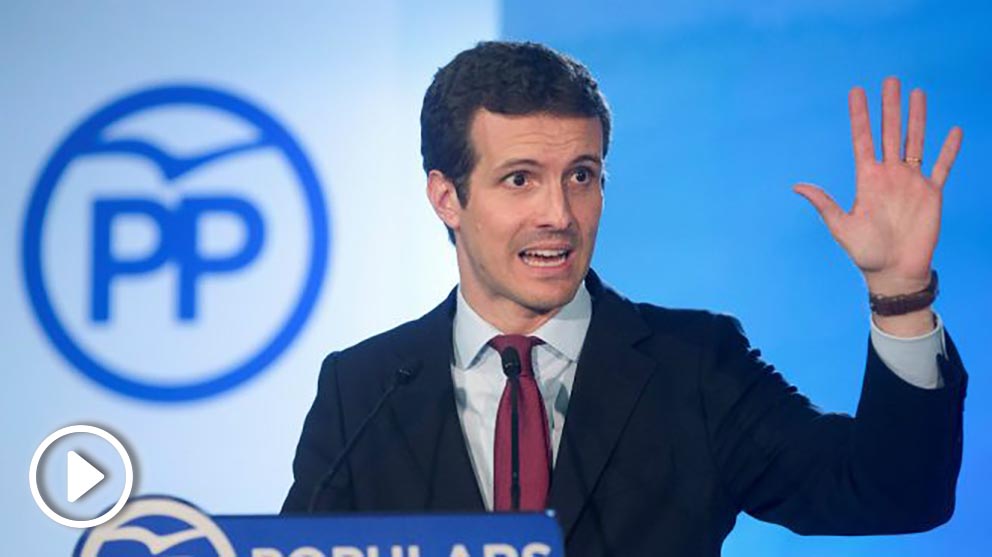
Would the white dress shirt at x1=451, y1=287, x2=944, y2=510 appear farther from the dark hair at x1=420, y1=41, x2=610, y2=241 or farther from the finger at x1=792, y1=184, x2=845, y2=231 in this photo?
the finger at x1=792, y1=184, x2=845, y2=231

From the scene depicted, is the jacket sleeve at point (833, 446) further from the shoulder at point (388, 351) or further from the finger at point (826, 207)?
the shoulder at point (388, 351)

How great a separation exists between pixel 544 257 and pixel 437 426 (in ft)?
1.11

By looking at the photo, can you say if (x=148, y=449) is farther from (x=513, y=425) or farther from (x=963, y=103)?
(x=963, y=103)

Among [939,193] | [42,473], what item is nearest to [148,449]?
[42,473]

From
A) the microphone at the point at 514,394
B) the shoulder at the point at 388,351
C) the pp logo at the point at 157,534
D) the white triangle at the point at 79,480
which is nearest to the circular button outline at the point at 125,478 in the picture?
the pp logo at the point at 157,534

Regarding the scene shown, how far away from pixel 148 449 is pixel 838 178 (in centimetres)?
155

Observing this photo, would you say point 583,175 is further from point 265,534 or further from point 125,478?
point 125,478

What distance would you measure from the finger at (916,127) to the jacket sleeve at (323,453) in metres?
1.05

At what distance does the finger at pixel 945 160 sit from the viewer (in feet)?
7.59

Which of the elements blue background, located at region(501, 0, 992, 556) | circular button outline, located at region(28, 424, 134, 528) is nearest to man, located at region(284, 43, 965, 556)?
circular button outline, located at region(28, 424, 134, 528)

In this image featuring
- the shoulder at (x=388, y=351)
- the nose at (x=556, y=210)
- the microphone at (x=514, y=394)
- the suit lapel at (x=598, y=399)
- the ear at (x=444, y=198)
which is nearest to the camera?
the microphone at (x=514, y=394)

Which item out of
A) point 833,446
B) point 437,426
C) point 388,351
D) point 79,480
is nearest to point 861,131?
point 833,446

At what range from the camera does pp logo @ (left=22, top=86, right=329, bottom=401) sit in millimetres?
3383

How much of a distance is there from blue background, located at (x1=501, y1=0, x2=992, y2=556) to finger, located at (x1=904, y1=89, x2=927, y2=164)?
0.77m
